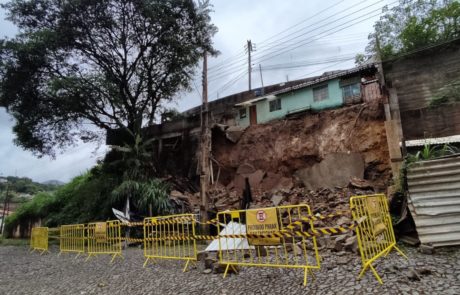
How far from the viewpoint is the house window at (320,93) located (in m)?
18.1

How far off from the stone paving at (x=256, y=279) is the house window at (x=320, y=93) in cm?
1290

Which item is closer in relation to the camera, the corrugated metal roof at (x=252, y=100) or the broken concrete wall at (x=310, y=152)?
the broken concrete wall at (x=310, y=152)

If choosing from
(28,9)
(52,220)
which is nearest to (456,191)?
(52,220)

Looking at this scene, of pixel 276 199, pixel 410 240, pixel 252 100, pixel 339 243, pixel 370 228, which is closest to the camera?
pixel 370 228

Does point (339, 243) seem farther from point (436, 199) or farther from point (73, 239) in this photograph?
point (73, 239)

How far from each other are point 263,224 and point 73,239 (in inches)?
354

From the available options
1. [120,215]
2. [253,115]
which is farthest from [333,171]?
[120,215]

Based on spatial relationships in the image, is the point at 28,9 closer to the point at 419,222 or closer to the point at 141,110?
the point at 141,110

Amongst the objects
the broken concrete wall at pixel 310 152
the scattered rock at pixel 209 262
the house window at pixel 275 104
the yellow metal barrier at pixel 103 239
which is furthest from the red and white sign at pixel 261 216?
the house window at pixel 275 104

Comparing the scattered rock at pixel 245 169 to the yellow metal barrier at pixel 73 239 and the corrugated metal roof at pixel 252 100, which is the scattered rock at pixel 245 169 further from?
the yellow metal barrier at pixel 73 239

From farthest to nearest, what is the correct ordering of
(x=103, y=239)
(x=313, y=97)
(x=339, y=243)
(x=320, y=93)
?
(x=313, y=97) → (x=320, y=93) → (x=103, y=239) → (x=339, y=243)

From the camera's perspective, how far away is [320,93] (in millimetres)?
18422

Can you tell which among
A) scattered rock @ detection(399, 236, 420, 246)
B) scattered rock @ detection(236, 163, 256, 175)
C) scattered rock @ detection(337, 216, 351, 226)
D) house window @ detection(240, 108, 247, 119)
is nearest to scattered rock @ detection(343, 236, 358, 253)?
scattered rock @ detection(399, 236, 420, 246)

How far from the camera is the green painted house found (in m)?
16.9
